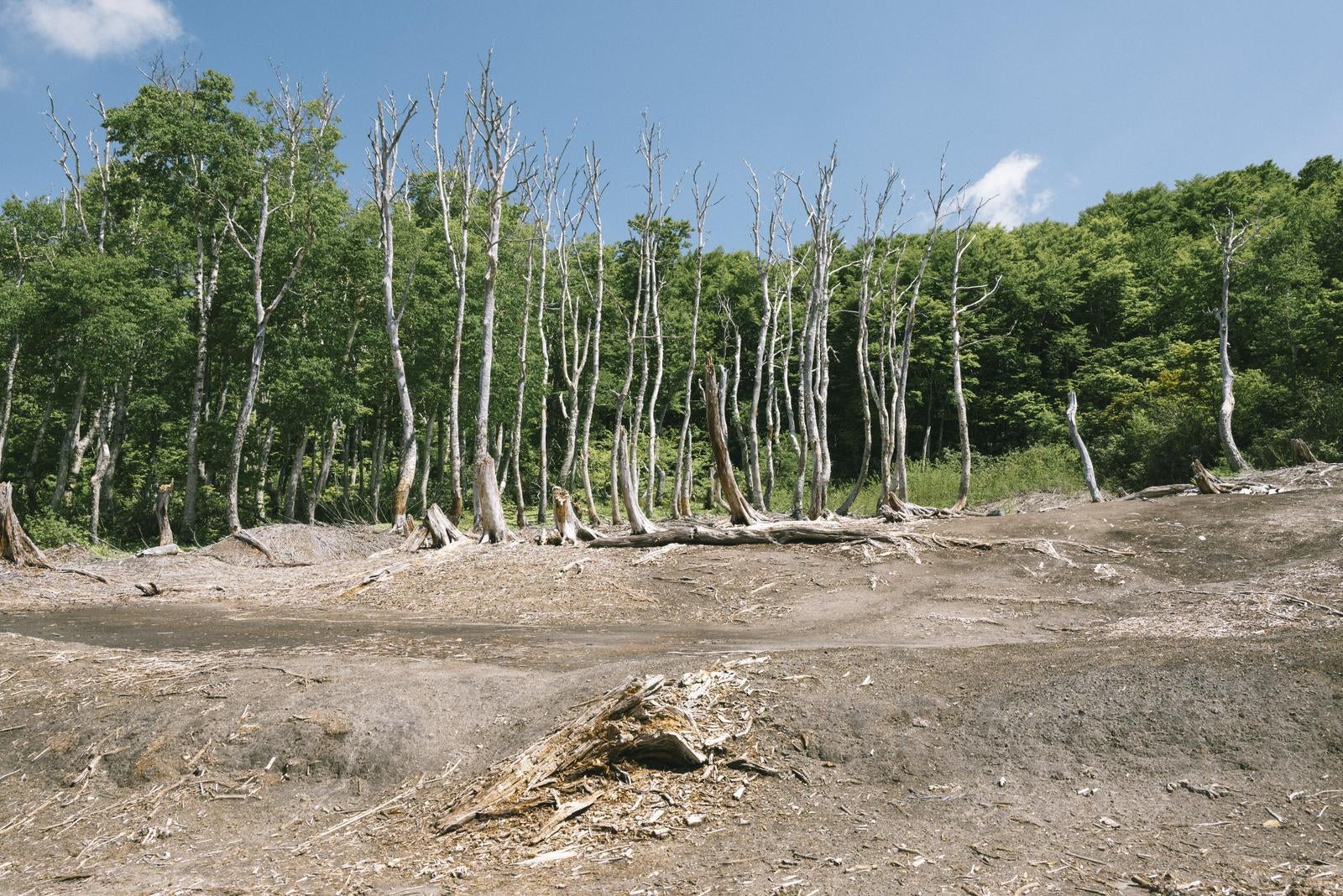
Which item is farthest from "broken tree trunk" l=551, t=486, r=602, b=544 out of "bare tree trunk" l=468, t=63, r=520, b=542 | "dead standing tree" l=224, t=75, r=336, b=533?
"dead standing tree" l=224, t=75, r=336, b=533

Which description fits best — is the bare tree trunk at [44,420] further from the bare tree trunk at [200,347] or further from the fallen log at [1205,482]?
the fallen log at [1205,482]

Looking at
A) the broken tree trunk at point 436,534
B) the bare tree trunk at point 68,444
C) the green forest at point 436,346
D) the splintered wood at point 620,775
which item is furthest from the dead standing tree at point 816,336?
the bare tree trunk at point 68,444

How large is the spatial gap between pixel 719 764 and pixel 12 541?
15.5 meters

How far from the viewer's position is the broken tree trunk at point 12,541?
14500mm

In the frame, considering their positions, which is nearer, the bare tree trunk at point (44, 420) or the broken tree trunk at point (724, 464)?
the broken tree trunk at point (724, 464)

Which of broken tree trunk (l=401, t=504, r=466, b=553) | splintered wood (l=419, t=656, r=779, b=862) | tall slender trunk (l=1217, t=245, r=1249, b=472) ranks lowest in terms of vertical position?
splintered wood (l=419, t=656, r=779, b=862)

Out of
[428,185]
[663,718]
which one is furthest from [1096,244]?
[663,718]

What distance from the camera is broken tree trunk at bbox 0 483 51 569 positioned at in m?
14.5

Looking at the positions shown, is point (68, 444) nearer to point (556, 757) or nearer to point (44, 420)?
point (44, 420)

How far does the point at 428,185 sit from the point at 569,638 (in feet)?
108

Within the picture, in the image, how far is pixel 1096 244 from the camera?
40.1 meters

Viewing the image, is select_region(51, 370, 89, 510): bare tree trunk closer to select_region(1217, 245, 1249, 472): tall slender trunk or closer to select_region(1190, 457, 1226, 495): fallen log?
select_region(1190, 457, 1226, 495): fallen log

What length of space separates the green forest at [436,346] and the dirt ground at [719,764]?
8.57 meters

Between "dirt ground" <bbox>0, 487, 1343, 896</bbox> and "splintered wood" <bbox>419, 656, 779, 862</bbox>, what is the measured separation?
0.03 metres
